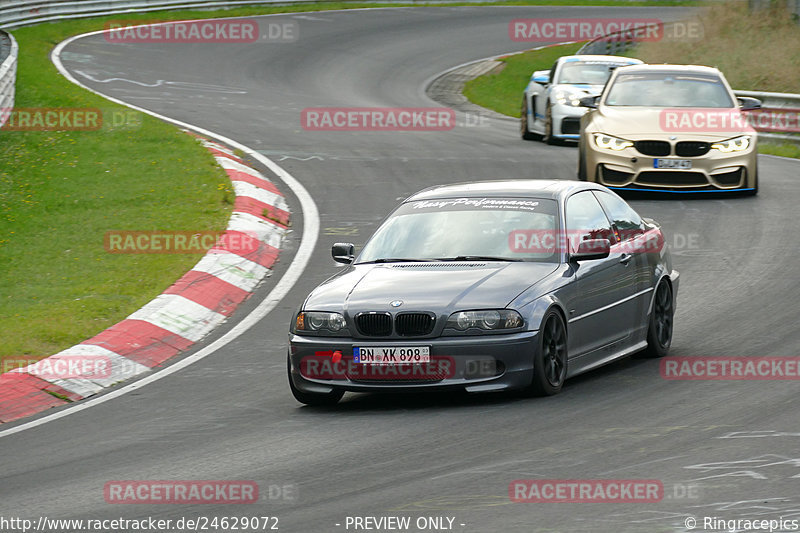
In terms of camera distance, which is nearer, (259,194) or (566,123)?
(259,194)

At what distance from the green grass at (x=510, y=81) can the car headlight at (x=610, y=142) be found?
13314 millimetres

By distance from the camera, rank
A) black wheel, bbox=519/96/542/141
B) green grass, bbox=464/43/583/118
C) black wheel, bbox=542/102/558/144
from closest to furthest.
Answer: black wheel, bbox=542/102/558/144, black wheel, bbox=519/96/542/141, green grass, bbox=464/43/583/118

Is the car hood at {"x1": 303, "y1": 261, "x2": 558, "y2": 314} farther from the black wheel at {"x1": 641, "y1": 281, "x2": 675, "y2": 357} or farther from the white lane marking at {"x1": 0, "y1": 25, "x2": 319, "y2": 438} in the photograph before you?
the white lane marking at {"x1": 0, "y1": 25, "x2": 319, "y2": 438}

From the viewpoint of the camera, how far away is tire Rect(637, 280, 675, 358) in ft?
34.3

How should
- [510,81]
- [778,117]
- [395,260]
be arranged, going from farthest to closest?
[510,81], [778,117], [395,260]

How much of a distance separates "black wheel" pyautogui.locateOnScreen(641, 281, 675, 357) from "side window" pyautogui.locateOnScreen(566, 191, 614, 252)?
0.67m

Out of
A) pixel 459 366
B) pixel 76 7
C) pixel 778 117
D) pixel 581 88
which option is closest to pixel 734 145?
pixel 581 88

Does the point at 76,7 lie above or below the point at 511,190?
below

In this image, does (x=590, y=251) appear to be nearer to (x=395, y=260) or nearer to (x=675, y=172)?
(x=395, y=260)

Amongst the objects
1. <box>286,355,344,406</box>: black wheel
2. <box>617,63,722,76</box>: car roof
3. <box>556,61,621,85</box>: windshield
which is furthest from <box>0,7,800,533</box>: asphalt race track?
<box>556,61,621,85</box>: windshield

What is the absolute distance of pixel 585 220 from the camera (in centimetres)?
1017

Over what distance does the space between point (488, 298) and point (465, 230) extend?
3.66 ft

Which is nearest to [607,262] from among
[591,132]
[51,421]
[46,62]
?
[51,421]

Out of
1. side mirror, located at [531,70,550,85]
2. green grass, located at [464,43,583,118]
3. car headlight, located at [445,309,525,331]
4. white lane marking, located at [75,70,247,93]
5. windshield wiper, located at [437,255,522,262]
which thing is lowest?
green grass, located at [464,43,583,118]
